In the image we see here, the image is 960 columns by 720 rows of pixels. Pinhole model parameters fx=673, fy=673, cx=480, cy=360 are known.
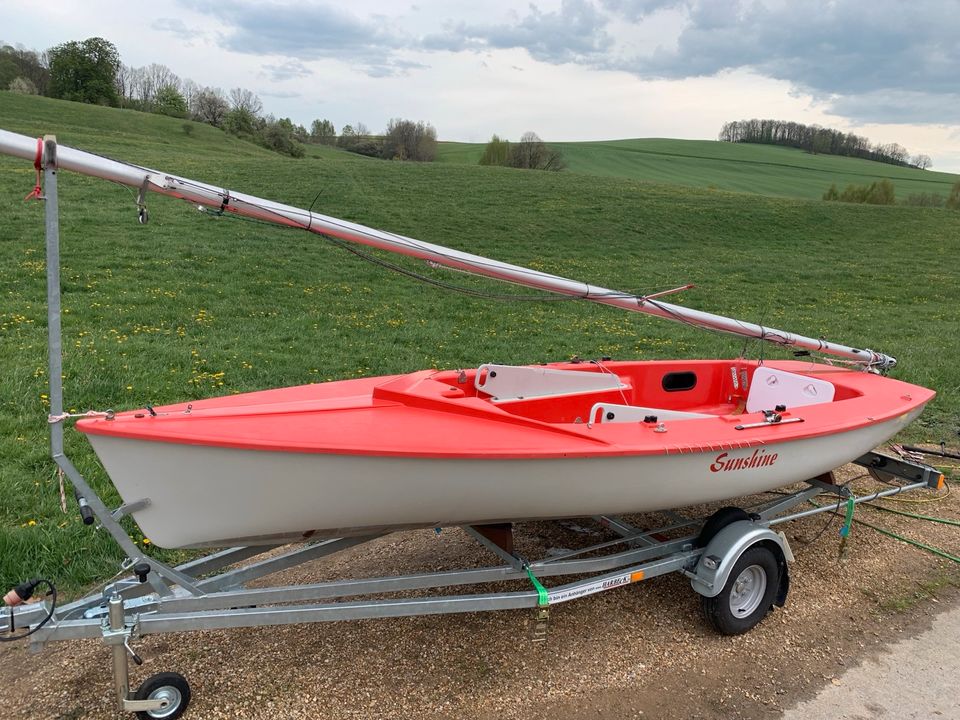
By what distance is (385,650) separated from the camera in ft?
11.1

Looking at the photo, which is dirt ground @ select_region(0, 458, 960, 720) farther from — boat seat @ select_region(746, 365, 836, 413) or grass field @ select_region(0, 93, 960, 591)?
boat seat @ select_region(746, 365, 836, 413)

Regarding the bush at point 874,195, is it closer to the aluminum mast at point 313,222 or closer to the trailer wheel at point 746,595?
the aluminum mast at point 313,222

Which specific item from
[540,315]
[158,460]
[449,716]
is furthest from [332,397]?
[540,315]

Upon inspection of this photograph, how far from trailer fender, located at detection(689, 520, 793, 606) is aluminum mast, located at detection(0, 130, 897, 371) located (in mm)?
1390

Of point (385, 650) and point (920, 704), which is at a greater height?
point (920, 704)

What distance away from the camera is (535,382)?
167 inches

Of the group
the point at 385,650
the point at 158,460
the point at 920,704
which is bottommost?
the point at 385,650

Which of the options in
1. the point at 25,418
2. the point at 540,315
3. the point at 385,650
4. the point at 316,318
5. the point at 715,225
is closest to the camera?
the point at 385,650

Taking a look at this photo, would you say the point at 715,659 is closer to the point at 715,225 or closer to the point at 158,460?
the point at 158,460

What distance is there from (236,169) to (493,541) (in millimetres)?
24591

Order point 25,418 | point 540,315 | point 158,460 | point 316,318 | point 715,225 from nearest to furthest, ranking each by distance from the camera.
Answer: point 158,460, point 25,418, point 316,318, point 540,315, point 715,225

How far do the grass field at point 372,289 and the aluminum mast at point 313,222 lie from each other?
2353 mm

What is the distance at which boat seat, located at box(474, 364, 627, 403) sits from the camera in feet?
13.5

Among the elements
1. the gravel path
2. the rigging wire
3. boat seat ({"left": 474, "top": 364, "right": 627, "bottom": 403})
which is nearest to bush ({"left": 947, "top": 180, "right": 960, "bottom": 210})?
the rigging wire
